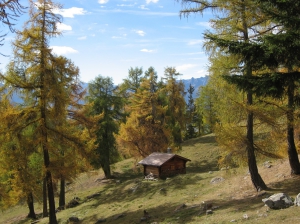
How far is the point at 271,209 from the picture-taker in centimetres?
1129

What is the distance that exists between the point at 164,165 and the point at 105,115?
10.6 m

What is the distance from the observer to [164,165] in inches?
1156

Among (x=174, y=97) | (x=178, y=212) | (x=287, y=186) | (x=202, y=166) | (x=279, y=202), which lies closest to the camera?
(x=279, y=202)

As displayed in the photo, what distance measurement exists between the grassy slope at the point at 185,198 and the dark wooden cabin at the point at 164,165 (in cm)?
184

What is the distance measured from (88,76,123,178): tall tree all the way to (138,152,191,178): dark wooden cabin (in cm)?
612

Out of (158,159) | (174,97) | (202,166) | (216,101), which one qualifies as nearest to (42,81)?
(216,101)

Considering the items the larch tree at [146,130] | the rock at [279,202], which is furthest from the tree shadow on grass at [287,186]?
the larch tree at [146,130]

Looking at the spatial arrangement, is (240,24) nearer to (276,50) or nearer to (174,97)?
(276,50)

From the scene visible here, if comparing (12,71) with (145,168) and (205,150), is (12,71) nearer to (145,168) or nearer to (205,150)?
(145,168)

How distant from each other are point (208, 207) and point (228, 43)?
27.7ft

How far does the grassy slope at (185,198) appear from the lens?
12.5 meters

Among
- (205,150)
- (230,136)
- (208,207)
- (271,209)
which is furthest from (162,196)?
(205,150)

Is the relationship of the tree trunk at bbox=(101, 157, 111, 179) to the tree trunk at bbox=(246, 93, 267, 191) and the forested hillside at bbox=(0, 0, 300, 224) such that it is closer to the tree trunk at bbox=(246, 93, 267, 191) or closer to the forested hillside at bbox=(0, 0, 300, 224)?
the forested hillside at bbox=(0, 0, 300, 224)

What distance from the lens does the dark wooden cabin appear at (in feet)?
94.9
